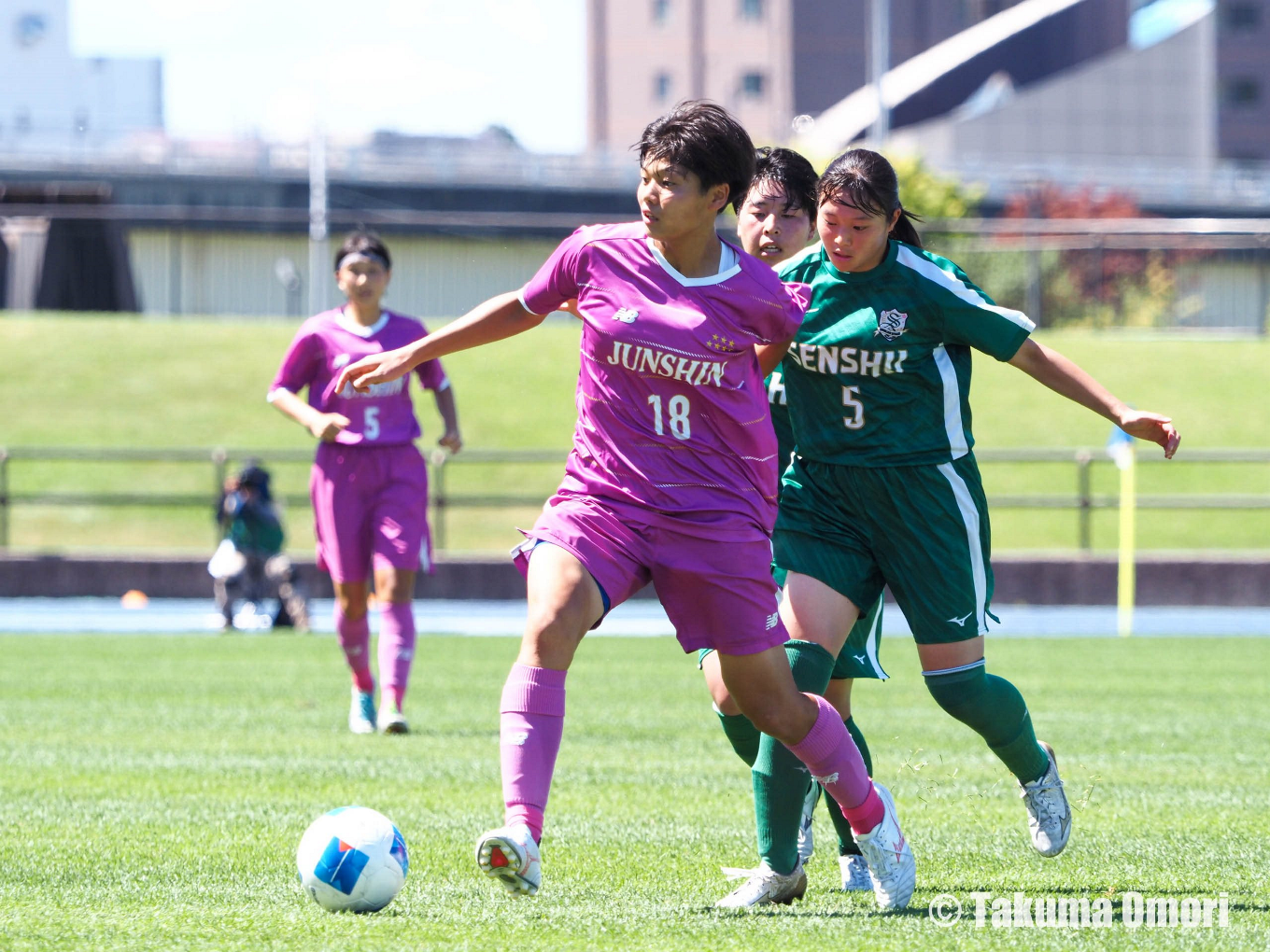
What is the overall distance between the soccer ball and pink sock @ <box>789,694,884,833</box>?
110cm

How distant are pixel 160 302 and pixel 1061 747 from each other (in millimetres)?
27251

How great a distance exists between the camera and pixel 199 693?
1062 cm

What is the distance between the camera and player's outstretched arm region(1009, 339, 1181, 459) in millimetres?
4820

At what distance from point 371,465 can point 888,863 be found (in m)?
4.61

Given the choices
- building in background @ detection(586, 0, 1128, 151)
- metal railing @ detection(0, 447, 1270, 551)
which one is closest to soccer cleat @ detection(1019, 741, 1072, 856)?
metal railing @ detection(0, 447, 1270, 551)

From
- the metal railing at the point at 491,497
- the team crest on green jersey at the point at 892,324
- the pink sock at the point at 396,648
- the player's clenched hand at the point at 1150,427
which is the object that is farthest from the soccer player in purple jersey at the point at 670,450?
the metal railing at the point at 491,497

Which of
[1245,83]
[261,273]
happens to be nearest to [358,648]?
[261,273]

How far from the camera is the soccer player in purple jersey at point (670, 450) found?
4410 mm

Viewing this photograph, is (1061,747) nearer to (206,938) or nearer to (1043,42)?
(206,938)

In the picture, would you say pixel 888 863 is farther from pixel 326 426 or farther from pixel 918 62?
pixel 918 62

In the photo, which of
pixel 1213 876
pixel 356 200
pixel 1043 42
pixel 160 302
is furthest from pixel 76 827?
pixel 1043 42

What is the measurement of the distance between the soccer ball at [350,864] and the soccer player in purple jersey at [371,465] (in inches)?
160

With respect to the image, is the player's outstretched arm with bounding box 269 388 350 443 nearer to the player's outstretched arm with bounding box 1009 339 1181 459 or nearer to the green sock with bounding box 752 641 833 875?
the green sock with bounding box 752 641 833 875

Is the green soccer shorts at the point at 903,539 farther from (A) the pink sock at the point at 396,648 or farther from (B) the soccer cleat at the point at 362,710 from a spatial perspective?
(B) the soccer cleat at the point at 362,710
